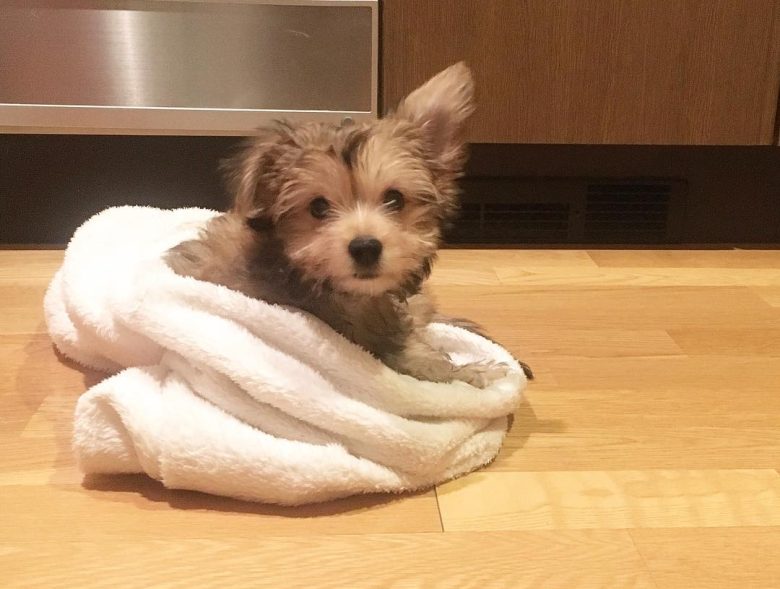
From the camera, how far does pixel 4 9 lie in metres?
2.04

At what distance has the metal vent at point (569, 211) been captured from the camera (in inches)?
92.5

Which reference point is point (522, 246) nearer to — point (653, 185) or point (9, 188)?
point (653, 185)

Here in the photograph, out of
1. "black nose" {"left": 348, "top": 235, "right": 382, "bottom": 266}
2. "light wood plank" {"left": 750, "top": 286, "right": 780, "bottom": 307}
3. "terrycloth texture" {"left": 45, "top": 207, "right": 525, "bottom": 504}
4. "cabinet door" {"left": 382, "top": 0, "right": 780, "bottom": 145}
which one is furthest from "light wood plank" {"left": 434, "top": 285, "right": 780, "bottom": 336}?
"black nose" {"left": 348, "top": 235, "right": 382, "bottom": 266}

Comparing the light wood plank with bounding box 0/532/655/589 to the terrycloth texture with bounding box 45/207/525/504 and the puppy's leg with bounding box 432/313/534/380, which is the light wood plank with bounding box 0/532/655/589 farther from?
the puppy's leg with bounding box 432/313/534/380

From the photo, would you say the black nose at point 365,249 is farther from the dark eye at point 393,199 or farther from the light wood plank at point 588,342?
the light wood plank at point 588,342

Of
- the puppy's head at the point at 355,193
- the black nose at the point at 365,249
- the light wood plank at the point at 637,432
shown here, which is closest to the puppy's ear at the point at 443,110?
the puppy's head at the point at 355,193

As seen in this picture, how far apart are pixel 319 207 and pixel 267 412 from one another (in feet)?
1.04

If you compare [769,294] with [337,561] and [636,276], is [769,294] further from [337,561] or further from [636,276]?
[337,561]

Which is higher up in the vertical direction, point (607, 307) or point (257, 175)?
point (257, 175)

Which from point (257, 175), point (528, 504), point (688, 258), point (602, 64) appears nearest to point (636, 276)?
point (688, 258)

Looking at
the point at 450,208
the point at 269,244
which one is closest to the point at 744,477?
the point at 450,208

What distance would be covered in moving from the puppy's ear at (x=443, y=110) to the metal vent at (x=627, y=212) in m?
1.17

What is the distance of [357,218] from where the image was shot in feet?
3.82

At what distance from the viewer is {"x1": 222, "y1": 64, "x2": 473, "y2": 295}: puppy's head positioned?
1.16m
